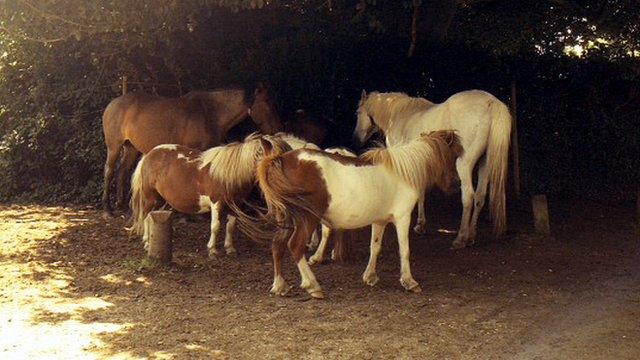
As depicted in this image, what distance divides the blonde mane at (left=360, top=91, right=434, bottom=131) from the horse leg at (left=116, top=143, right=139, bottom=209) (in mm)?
3568

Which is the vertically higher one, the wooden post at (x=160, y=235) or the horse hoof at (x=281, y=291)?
the wooden post at (x=160, y=235)

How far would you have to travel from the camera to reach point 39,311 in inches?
228

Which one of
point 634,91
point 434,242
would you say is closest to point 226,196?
point 434,242

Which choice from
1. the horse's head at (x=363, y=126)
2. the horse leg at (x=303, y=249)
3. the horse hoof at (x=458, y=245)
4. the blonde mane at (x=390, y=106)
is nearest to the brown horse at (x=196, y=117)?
the horse's head at (x=363, y=126)

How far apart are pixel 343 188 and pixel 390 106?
3707 millimetres

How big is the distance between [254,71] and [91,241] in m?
3.91

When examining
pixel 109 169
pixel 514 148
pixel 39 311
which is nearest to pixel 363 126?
pixel 514 148

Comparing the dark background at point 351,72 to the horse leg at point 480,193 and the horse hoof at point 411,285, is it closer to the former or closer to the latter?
the horse leg at point 480,193

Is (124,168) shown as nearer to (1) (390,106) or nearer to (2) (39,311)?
(1) (390,106)

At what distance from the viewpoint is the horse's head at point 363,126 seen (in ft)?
31.9

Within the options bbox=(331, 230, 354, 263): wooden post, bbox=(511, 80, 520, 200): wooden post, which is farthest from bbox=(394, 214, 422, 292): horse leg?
bbox=(511, 80, 520, 200): wooden post

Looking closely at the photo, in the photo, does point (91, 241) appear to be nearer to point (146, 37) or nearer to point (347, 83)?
point (146, 37)

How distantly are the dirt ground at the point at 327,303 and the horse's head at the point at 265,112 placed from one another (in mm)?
1619

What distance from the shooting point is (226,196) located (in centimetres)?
698
